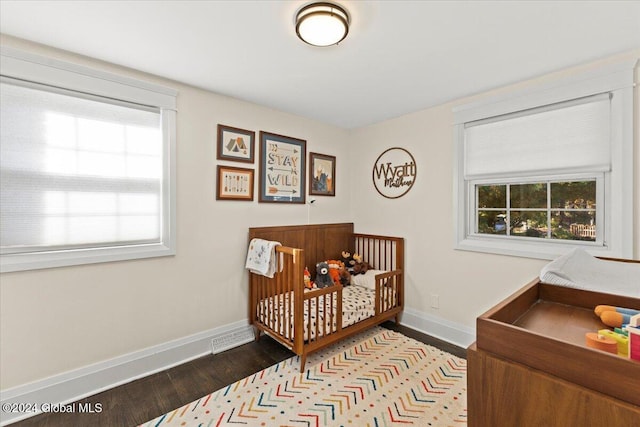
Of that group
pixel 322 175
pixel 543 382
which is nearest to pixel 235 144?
pixel 322 175

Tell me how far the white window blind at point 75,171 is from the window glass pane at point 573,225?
3.07 meters

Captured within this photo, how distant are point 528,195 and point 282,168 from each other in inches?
86.7

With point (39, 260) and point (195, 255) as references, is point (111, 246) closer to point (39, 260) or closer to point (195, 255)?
point (39, 260)

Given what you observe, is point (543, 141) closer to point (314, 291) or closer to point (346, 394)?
point (314, 291)


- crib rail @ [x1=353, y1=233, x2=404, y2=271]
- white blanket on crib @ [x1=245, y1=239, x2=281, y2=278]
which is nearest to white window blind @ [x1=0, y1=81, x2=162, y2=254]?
white blanket on crib @ [x1=245, y1=239, x2=281, y2=278]

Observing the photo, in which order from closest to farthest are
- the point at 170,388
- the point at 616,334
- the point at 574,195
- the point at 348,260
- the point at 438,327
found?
the point at 616,334 → the point at 170,388 → the point at 574,195 → the point at 438,327 → the point at 348,260

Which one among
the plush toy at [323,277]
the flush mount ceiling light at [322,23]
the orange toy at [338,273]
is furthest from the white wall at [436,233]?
the flush mount ceiling light at [322,23]

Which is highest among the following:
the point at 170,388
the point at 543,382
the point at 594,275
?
the point at 594,275

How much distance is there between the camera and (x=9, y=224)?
1.64m

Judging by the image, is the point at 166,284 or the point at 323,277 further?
the point at 323,277

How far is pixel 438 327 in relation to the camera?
2678 millimetres

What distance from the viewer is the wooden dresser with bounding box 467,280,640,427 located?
0.65 m

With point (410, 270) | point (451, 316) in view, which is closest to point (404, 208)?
point (410, 270)

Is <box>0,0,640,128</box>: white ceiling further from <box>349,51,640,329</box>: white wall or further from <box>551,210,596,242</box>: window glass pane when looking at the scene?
<box>551,210,596,242</box>: window glass pane
